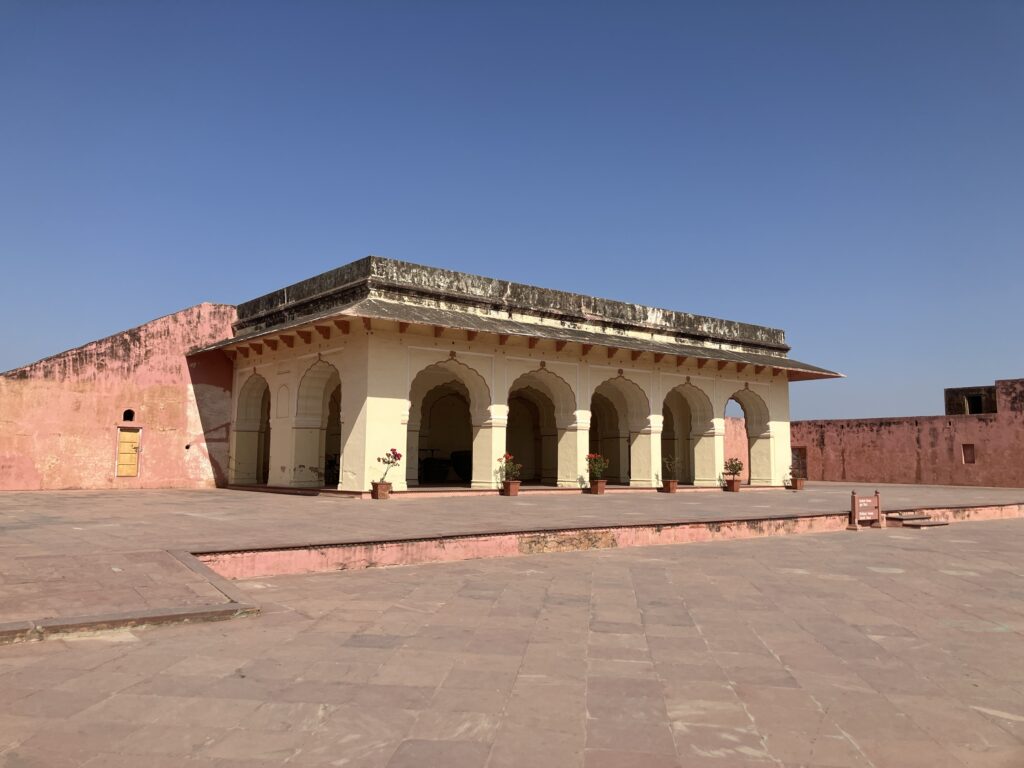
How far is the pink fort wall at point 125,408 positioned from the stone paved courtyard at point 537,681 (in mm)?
11917

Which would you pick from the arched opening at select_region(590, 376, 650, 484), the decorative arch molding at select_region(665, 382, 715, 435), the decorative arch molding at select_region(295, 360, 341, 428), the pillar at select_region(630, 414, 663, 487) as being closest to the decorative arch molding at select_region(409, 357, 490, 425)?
the decorative arch molding at select_region(295, 360, 341, 428)

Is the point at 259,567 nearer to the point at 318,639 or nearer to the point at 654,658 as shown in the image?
the point at 318,639

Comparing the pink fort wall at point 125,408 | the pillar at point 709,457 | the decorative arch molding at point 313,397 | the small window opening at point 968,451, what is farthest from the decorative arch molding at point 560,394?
the small window opening at point 968,451

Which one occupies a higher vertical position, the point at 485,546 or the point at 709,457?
the point at 709,457

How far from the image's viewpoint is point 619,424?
19.8 metres

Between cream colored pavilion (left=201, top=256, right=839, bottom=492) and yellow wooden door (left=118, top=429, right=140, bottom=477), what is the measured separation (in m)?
2.20

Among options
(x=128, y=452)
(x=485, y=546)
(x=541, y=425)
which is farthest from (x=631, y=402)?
(x=128, y=452)

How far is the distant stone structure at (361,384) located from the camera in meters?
14.4

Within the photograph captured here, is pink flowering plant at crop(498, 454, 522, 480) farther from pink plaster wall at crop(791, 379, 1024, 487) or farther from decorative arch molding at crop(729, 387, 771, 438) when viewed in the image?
pink plaster wall at crop(791, 379, 1024, 487)

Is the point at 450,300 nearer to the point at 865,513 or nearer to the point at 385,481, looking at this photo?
the point at 385,481

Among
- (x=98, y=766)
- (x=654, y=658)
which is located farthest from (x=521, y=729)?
(x=98, y=766)

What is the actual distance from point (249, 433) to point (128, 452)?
2.72 metres

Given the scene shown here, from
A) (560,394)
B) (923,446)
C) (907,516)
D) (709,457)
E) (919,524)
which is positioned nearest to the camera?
(919,524)

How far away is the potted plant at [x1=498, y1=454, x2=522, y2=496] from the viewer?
15.3m
